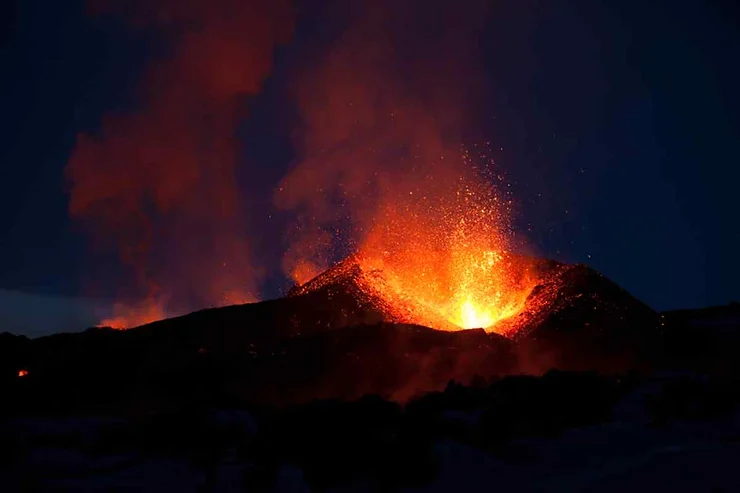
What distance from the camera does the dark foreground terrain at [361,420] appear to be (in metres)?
6.56

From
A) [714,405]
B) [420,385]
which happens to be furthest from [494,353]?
[714,405]

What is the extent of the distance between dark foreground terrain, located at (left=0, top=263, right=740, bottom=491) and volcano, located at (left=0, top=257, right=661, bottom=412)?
10 centimetres

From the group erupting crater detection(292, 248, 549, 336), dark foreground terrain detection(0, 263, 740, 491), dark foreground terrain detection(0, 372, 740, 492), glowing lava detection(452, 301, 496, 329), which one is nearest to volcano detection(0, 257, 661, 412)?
dark foreground terrain detection(0, 263, 740, 491)

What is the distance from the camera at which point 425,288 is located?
4022 cm

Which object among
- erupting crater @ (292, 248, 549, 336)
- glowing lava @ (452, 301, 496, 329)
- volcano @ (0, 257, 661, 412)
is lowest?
volcano @ (0, 257, 661, 412)

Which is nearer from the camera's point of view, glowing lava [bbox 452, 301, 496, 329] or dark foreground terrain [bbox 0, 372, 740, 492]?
dark foreground terrain [bbox 0, 372, 740, 492]

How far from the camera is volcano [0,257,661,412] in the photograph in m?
22.7

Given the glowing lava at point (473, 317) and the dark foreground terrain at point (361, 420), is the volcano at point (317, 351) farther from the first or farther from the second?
the glowing lava at point (473, 317)

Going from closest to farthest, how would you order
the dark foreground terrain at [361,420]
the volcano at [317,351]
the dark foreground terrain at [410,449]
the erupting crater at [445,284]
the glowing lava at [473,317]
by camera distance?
the dark foreground terrain at [410,449], the dark foreground terrain at [361,420], the volcano at [317,351], the erupting crater at [445,284], the glowing lava at [473,317]

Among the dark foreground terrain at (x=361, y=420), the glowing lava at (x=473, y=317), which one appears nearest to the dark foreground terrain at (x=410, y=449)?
the dark foreground terrain at (x=361, y=420)

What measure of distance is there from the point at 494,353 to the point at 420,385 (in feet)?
12.9

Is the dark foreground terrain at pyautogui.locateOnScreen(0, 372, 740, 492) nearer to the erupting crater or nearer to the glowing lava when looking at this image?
the erupting crater

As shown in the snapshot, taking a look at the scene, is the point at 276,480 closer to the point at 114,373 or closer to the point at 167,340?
the point at 114,373

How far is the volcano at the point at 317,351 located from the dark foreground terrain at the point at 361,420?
99mm
